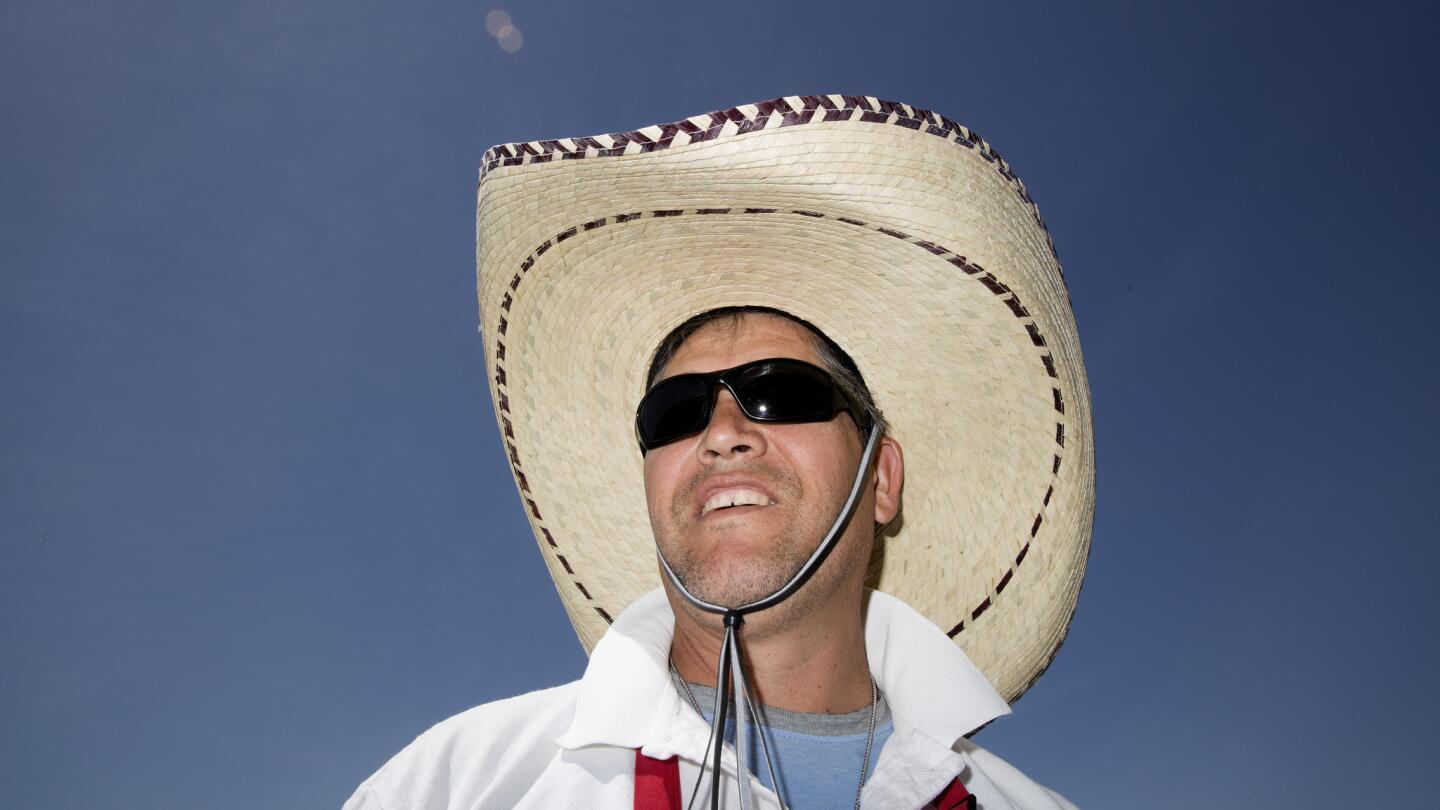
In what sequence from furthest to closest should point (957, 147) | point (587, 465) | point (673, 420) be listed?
1. point (587, 465)
2. point (673, 420)
3. point (957, 147)

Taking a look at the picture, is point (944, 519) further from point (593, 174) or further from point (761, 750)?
point (593, 174)

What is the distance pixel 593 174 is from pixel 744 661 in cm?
133

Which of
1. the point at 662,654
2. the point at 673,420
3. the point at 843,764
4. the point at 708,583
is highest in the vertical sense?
the point at 673,420

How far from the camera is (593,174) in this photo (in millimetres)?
2039

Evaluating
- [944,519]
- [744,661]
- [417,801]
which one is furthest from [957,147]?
[417,801]

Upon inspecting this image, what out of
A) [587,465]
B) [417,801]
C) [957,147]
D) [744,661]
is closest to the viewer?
[417,801]

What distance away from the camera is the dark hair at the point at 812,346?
2.55 metres

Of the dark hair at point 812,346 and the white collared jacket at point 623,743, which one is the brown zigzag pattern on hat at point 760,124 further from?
the white collared jacket at point 623,743

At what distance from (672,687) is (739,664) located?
0.59 ft

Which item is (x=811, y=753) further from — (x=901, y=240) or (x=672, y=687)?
(x=901, y=240)

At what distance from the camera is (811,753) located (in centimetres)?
209

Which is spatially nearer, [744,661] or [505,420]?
[744,661]

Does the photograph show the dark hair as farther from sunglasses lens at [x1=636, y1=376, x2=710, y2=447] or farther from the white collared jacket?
the white collared jacket

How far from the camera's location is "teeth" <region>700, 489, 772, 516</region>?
2.18 m
